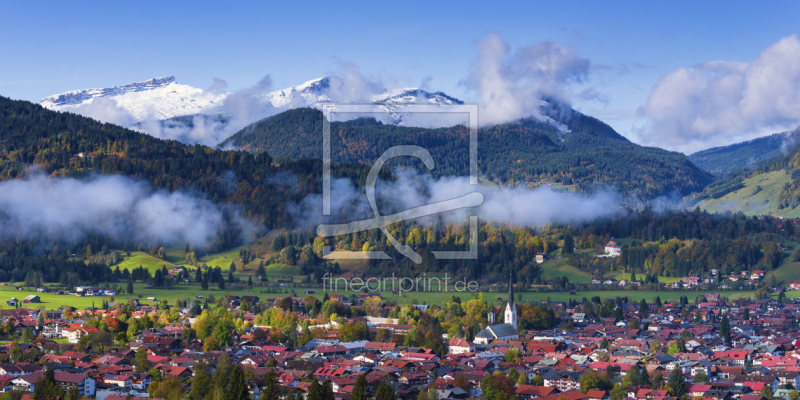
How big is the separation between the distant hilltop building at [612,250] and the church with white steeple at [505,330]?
5875 cm

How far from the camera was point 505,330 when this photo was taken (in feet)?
345

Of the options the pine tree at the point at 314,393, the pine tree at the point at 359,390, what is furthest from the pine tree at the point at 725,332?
the pine tree at the point at 314,393

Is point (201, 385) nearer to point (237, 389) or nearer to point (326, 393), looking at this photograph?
point (237, 389)

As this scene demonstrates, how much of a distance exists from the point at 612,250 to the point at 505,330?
2723 inches

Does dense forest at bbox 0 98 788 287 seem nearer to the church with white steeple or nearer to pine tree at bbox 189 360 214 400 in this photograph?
the church with white steeple

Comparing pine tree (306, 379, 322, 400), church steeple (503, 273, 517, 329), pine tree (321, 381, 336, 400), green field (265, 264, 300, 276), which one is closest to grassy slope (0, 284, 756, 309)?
church steeple (503, 273, 517, 329)

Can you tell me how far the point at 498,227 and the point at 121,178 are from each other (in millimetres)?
67933

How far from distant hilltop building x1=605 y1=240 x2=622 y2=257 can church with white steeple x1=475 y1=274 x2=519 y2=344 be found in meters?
58.7

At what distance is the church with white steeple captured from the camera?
333 feet

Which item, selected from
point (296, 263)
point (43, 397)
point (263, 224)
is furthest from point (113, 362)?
point (263, 224)

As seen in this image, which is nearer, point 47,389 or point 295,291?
point 47,389

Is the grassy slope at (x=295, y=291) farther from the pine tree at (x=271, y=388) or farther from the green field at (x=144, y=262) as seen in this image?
the pine tree at (x=271, y=388)

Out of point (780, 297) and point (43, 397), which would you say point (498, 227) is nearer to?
point (780, 297)

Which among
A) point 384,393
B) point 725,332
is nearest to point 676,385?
point 384,393
